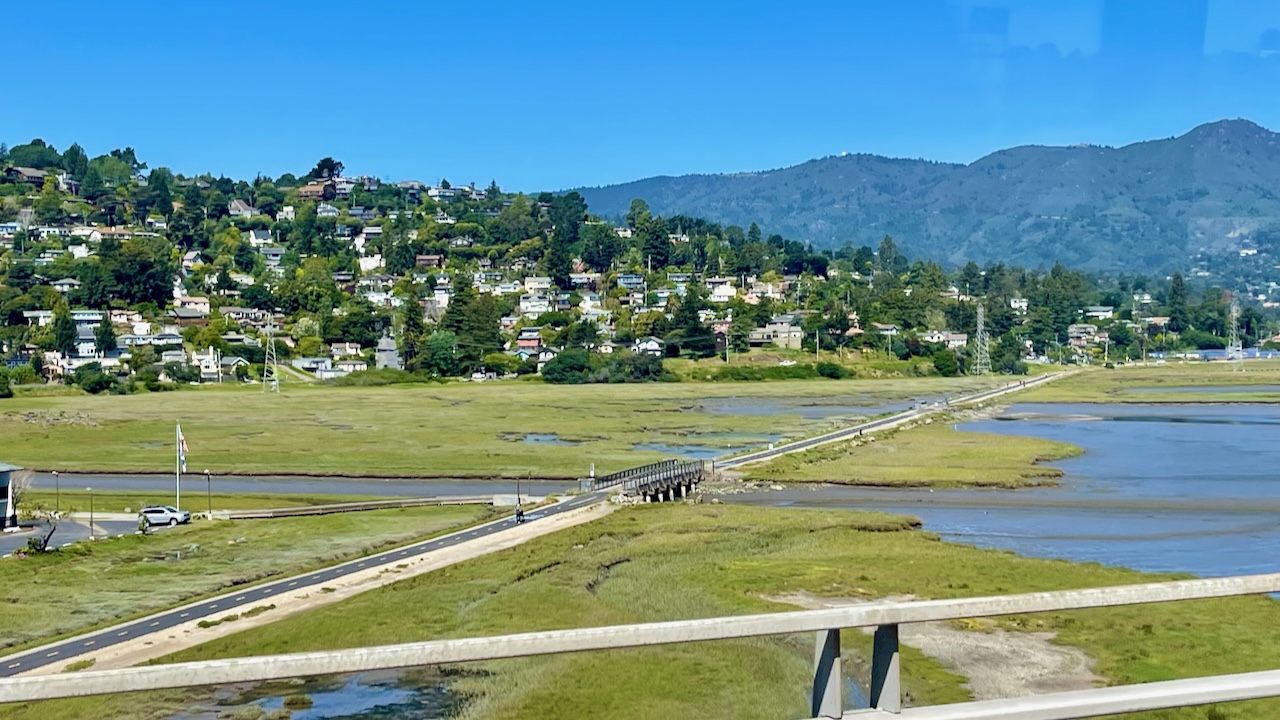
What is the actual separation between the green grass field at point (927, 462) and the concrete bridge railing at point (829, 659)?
5298cm

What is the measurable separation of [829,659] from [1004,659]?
19.1m

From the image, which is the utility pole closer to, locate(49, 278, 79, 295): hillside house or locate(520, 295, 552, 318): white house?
locate(520, 295, 552, 318): white house

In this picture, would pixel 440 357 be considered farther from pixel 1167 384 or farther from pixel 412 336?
pixel 1167 384

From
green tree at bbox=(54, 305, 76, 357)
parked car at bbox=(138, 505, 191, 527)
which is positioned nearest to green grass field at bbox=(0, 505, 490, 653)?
parked car at bbox=(138, 505, 191, 527)

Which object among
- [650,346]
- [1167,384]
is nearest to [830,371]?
[650,346]

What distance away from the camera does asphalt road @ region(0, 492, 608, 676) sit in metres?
24.4

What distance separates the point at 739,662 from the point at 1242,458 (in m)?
54.4

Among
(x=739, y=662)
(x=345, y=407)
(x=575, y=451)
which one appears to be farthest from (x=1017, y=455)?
(x=345, y=407)

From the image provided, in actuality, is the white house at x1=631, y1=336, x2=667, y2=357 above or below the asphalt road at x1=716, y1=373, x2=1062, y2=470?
above

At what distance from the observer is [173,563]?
37594 millimetres

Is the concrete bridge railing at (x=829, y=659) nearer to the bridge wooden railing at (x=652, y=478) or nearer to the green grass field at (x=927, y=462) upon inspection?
the bridge wooden railing at (x=652, y=478)

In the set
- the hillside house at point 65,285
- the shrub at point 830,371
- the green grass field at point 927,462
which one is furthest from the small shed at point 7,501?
the hillside house at point 65,285

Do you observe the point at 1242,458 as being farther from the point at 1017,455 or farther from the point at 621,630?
the point at 621,630

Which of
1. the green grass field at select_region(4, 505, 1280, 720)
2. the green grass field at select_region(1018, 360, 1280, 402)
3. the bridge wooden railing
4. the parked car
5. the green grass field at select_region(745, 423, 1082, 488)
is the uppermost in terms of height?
the green grass field at select_region(4, 505, 1280, 720)
